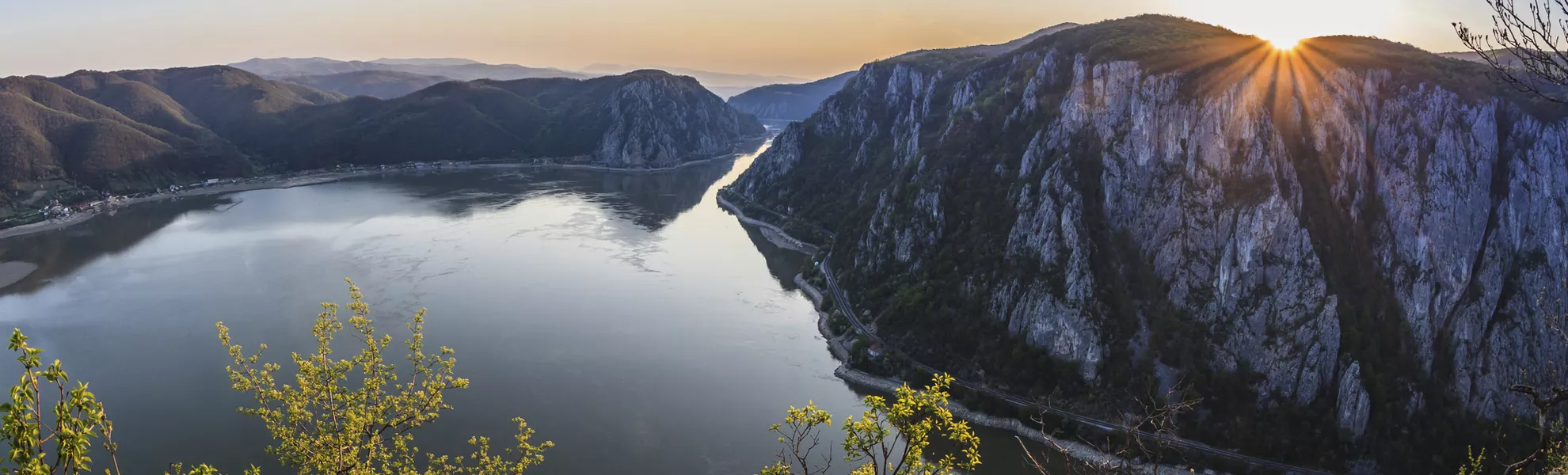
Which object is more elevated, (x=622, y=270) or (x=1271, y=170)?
(x=1271, y=170)

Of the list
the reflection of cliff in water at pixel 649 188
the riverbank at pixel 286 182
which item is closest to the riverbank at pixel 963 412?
the reflection of cliff in water at pixel 649 188

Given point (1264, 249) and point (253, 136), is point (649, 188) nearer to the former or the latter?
point (253, 136)

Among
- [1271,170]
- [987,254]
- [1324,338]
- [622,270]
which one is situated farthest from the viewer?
[622,270]

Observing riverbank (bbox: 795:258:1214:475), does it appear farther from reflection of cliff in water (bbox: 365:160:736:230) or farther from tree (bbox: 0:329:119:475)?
reflection of cliff in water (bbox: 365:160:736:230)

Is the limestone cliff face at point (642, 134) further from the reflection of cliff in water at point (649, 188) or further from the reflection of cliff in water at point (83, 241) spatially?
the reflection of cliff in water at point (83, 241)

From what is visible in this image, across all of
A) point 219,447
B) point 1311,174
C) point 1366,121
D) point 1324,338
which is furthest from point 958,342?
point 219,447

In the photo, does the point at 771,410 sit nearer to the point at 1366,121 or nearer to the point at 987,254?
the point at 987,254

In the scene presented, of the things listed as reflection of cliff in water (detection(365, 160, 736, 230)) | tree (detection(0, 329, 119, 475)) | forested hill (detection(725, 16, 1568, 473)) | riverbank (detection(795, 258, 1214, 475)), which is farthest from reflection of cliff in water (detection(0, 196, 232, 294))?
tree (detection(0, 329, 119, 475))
